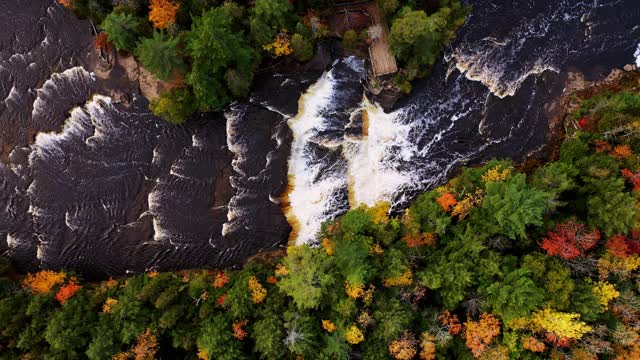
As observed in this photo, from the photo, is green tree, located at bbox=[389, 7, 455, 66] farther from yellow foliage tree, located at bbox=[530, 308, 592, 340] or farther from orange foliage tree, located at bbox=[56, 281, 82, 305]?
orange foliage tree, located at bbox=[56, 281, 82, 305]

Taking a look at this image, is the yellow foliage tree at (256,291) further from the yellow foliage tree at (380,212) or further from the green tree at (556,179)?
the green tree at (556,179)

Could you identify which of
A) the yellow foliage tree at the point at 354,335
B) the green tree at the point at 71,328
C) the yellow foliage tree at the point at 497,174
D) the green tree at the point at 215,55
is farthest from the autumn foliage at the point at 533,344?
the green tree at the point at 71,328

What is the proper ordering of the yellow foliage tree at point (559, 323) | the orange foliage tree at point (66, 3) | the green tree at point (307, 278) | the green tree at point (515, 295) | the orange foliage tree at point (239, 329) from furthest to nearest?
1. the orange foliage tree at point (66, 3)
2. the orange foliage tree at point (239, 329)
3. the green tree at point (307, 278)
4. the green tree at point (515, 295)
5. the yellow foliage tree at point (559, 323)

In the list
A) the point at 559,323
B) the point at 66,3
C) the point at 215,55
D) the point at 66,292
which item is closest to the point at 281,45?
the point at 215,55

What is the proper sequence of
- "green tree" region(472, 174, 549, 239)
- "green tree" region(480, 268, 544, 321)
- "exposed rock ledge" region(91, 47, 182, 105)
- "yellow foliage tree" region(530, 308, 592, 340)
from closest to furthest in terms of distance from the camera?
1. "yellow foliage tree" region(530, 308, 592, 340)
2. "green tree" region(480, 268, 544, 321)
3. "green tree" region(472, 174, 549, 239)
4. "exposed rock ledge" region(91, 47, 182, 105)

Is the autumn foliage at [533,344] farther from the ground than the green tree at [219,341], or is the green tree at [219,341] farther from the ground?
the green tree at [219,341]

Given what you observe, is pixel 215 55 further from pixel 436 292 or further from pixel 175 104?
pixel 436 292

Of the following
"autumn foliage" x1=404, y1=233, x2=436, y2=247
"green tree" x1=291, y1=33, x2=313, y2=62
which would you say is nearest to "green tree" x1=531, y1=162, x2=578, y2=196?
"autumn foliage" x1=404, y1=233, x2=436, y2=247
